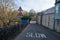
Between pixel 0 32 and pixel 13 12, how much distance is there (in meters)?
22.2

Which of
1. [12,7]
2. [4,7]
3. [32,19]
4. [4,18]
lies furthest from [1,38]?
[32,19]

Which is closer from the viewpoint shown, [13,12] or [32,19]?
[13,12]

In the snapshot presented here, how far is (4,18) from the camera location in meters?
27.3

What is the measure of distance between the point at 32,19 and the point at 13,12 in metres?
66.5

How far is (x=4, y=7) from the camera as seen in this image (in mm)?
30344

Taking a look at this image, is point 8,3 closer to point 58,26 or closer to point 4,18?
point 4,18

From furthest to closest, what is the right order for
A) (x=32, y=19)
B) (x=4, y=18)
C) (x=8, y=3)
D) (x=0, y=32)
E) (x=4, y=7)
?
(x=32, y=19) < (x=8, y=3) < (x=4, y=7) < (x=4, y=18) < (x=0, y=32)

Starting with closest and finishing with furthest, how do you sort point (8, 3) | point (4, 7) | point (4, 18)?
point (4, 18) → point (4, 7) → point (8, 3)

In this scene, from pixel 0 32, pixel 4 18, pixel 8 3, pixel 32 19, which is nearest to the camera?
pixel 0 32

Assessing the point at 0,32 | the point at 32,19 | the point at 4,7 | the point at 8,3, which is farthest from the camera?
the point at 32,19

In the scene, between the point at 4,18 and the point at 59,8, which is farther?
the point at 59,8

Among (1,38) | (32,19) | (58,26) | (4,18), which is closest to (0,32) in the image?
(1,38)

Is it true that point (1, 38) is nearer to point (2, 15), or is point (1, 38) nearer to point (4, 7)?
point (2, 15)

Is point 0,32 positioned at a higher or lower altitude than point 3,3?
lower
